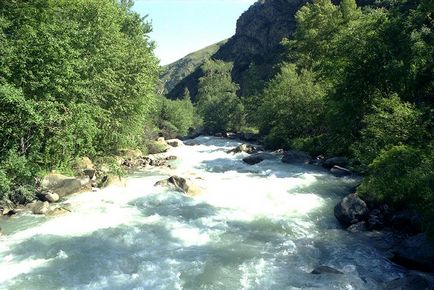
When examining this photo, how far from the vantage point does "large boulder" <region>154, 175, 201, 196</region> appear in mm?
29531

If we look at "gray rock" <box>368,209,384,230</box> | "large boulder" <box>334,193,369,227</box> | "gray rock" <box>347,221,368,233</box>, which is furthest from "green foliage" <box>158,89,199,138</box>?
"gray rock" <box>347,221,368,233</box>

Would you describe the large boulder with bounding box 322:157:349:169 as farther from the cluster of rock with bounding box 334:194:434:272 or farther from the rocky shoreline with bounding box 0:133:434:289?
the cluster of rock with bounding box 334:194:434:272

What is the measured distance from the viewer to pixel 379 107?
29.6 m

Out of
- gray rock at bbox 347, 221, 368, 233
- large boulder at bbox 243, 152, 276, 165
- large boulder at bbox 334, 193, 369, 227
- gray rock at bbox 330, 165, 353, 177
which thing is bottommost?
gray rock at bbox 330, 165, 353, 177

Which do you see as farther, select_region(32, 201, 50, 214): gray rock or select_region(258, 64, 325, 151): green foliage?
select_region(258, 64, 325, 151): green foliage

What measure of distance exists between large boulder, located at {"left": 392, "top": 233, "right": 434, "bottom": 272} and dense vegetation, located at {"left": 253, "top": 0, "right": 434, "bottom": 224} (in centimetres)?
152

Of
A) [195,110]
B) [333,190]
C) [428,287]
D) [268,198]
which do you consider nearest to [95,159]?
[268,198]

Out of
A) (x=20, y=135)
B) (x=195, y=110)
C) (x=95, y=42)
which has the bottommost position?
(x=195, y=110)

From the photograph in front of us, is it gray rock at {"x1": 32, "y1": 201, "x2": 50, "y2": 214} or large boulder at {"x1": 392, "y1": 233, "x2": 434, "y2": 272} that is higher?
gray rock at {"x1": 32, "y1": 201, "x2": 50, "y2": 214}

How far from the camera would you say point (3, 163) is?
20391 mm

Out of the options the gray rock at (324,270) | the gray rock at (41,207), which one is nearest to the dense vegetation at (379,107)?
the gray rock at (324,270)

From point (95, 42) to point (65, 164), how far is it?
10536 millimetres

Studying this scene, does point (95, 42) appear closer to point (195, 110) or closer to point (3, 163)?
point (3, 163)

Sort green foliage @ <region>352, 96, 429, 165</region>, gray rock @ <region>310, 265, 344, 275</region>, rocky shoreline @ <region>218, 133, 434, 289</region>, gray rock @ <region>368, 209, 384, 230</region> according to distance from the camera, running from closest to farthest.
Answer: rocky shoreline @ <region>218, 133, 434, 289</region> → gray rock @ <region>310, 265, 344, 275</region> → gray rock @ <region>368, 209, 384, 230</region> → green foliage @ <region>352, 96, 429, 165</region>
